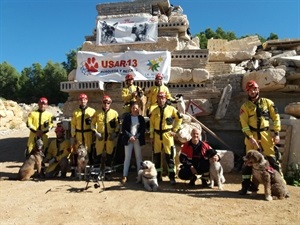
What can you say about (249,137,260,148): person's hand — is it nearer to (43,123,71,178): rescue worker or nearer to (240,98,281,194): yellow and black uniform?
(240,98,281,194): yellow and black uniform

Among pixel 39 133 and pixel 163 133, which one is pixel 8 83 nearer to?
pixel 39 133

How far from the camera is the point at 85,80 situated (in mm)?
9172

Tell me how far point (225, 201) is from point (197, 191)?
2.49 feet

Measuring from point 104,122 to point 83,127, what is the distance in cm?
52

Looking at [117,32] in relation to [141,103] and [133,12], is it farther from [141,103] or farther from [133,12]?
[141,103]

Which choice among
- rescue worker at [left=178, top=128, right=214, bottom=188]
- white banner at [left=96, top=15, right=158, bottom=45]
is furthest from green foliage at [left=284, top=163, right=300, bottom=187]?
white banner at [left=96, top=15, right=158, bottom=45]

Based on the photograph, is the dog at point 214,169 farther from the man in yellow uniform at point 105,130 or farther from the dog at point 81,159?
the dog at point 81,159

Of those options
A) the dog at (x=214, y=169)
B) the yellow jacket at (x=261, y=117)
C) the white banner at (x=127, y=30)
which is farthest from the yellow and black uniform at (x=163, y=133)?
the white banner at (x=127, y=30)

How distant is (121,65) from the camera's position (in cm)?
906

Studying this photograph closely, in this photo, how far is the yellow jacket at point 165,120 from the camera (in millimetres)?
5891

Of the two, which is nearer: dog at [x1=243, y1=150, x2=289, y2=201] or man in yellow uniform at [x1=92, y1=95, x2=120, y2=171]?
dog at [x1=243, y1=150, x2=289, y2=201]

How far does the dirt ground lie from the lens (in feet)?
12.6

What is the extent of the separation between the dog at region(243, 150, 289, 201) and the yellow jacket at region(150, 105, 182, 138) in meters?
1.73

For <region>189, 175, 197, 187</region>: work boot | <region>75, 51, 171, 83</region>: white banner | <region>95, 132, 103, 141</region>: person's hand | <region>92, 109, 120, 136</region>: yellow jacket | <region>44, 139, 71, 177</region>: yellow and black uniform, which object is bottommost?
<region>189, 175, 197, 187</region>: work boot
